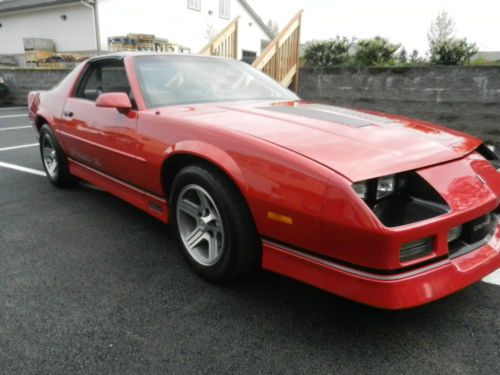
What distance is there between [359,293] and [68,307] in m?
1.46

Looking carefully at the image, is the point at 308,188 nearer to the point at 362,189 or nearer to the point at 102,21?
the point at 362,189

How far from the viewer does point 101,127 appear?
115 inches

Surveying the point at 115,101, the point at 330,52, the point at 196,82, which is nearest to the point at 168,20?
Result: the point at 330,52

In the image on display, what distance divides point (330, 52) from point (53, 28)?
16233mm

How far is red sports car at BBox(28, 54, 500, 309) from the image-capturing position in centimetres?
155

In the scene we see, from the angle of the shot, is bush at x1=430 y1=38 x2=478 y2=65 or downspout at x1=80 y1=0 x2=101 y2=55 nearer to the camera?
bush at x1=430 y1=38 x2=478 y2=65

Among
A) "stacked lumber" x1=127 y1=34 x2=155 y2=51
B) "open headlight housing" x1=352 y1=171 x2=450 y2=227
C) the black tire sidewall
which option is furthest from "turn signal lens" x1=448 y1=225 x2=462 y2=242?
"stacked lumber" x1=127 y1=34 x2=155 y2=51

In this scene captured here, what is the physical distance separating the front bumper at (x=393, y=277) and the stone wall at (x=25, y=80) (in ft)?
42.6

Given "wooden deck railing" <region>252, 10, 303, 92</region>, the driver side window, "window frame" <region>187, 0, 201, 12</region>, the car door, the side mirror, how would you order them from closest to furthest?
the side mirror < the car door < the driver side window < "wooden deck railing" <region>252, 10, 303, 92</region> < "window frame" <region>187, 0, 201, 12</region>

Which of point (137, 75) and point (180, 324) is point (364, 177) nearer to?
point (180, 324)

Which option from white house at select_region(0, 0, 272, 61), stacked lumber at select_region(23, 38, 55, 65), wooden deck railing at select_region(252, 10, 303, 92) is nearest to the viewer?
wooden deck railing at select_region(252, 10, 303, 92)

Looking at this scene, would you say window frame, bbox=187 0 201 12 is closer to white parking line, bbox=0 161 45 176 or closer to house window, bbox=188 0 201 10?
house window, bbox=188 0 201 10

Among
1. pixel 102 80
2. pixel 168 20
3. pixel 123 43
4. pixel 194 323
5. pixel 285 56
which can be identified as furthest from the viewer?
pixel 168 20

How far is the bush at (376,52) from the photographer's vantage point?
769 centimetres
